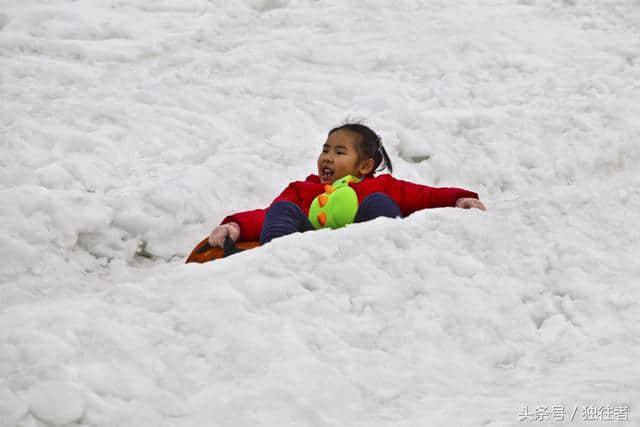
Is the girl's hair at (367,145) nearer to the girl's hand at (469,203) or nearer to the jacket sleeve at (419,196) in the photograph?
the jacket sleeve at (419,196)

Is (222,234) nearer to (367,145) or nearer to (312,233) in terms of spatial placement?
(312,233)

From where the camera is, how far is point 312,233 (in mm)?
3141

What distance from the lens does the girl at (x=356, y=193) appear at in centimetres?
373

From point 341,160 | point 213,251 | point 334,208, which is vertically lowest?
point 213,251

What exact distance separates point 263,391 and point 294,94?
11.9 feet

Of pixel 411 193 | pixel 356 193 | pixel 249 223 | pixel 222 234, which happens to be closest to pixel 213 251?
pixel 222 234

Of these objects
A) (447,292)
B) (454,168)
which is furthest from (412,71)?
(447,292)

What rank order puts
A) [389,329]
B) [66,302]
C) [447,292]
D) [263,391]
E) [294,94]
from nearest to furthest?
[263,391]
[66,302]
[389,329]
[447,292]
[294,94]

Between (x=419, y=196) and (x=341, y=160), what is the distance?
452mm

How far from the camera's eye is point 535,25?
686 centimetres

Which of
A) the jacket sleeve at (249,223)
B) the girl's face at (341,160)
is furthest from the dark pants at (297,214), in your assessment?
the girl's face at (341,160)

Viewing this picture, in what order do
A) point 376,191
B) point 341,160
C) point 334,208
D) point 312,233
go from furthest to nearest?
point 341,160, point 376,191, point 334,208, point 312,233

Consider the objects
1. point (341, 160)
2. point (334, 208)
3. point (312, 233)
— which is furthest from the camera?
point (341, 160)

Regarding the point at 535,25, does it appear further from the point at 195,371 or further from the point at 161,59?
the point at 195,371
